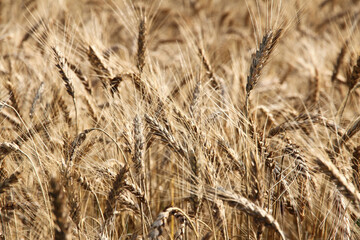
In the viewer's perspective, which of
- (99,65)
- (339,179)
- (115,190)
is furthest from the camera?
(99,65)

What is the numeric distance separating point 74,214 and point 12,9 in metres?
4.51

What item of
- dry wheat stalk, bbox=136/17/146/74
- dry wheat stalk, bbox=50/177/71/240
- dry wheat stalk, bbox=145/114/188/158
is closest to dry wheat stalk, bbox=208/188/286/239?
dry wheat stalk, bbox=145/114/188/158

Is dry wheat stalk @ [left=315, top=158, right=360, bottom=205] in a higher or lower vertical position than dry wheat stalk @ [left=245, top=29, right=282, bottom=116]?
lower

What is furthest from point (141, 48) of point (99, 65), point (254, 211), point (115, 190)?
point (254, 211)

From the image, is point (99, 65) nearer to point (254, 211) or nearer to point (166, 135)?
point (166, 135)

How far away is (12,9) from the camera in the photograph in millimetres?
5180

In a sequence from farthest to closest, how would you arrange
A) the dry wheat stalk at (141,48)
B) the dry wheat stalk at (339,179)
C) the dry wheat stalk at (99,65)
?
the dry wheat stalk at (99,65) → the dry wheat stalk at (141,48) → the dry wheat stalk at (339,179)

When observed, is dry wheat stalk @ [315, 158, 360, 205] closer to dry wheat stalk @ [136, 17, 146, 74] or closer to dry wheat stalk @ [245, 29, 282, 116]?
dry wheat stalk @ [245, 29, 282, 116]

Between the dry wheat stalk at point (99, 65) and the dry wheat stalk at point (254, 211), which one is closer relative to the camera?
the dry wheat stalk at point (254, 211)

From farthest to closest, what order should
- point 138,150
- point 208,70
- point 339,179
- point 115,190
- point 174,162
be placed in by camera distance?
point 208,70, point 174,162, point 138,150, point 115,190, point 339,179

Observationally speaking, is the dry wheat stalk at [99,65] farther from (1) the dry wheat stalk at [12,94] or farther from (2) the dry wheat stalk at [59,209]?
(2) the dry wheat stalk at [59,209]

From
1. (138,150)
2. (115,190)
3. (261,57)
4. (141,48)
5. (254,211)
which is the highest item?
(141,48)

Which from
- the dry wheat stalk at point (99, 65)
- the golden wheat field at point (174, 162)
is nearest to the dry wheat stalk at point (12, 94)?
the golden wheat field at point (174, 162)

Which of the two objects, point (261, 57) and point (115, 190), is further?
point (261, 57)
